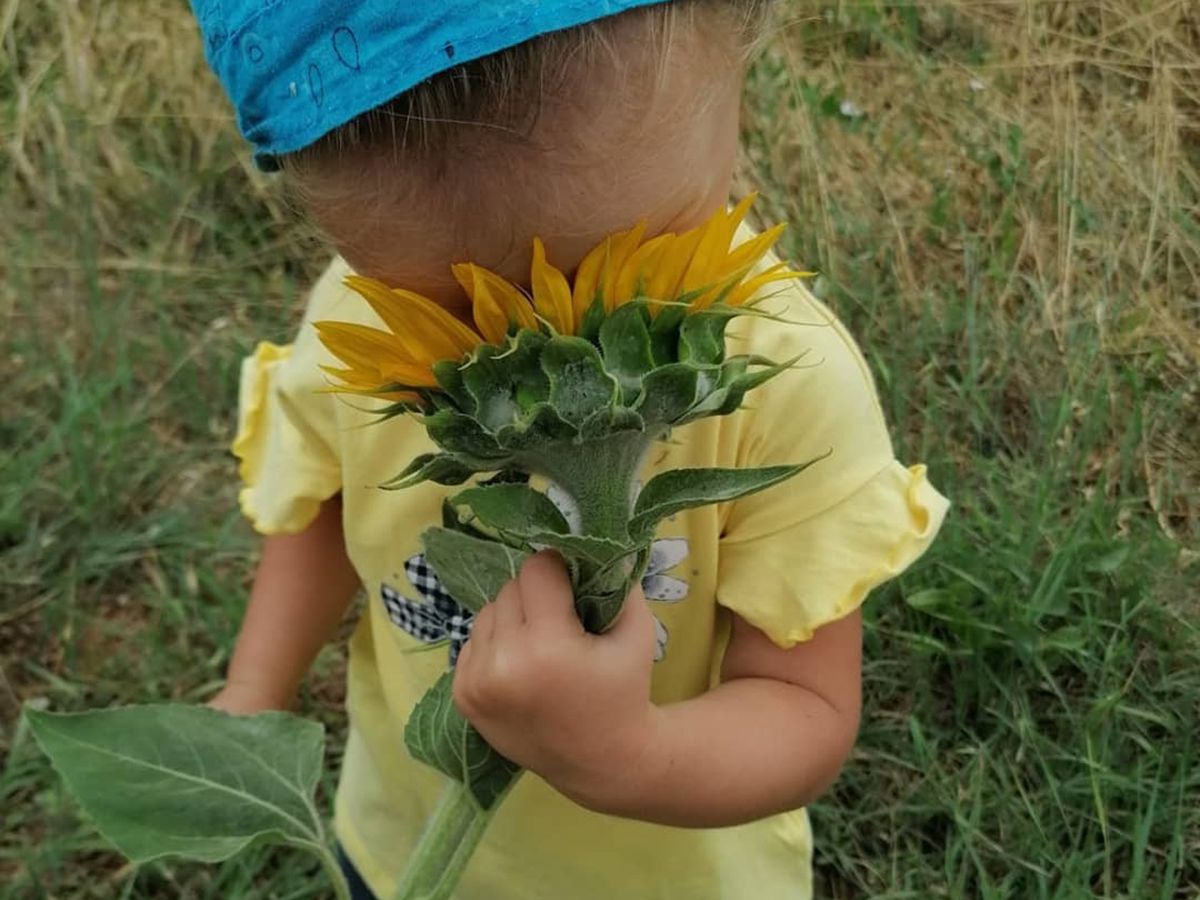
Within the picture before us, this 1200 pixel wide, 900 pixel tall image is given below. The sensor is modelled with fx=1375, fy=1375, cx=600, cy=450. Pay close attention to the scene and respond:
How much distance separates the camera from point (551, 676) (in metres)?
0.66

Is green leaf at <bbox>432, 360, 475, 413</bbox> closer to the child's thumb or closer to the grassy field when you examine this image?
the child's thumb

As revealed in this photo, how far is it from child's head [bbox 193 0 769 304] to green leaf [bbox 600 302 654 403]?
0.07 metres

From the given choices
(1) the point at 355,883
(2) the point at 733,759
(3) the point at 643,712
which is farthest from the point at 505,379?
(1) the point at 355,883

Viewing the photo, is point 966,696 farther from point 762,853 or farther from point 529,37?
point 529,37

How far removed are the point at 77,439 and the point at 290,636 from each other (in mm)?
689

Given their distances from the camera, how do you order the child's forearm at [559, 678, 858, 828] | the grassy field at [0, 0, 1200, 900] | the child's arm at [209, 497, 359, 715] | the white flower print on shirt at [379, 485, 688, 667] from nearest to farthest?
the child's forearm at [559, 678, 858, 828] < the white flower print on shirt at [379, 485, 688, 667] < the child's arm at [209, 497, 359, 715] < the grassy field at [0, 0, 1200, 900]

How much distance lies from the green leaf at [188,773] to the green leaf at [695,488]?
39cm

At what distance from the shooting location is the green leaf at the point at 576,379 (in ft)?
1.83

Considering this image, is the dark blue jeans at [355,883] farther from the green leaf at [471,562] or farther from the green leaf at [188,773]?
the green leaf at [471,562]

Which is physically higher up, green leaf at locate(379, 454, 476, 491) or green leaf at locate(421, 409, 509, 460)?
green leaf at locate(421, 409, 509, 460)

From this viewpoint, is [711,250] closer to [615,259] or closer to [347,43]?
[615,259]

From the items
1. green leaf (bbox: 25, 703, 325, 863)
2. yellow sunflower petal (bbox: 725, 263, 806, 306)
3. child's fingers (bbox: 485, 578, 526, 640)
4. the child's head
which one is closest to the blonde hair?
the child's head

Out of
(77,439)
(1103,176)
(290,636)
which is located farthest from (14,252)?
(1103,176)

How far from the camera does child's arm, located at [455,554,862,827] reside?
663mm
